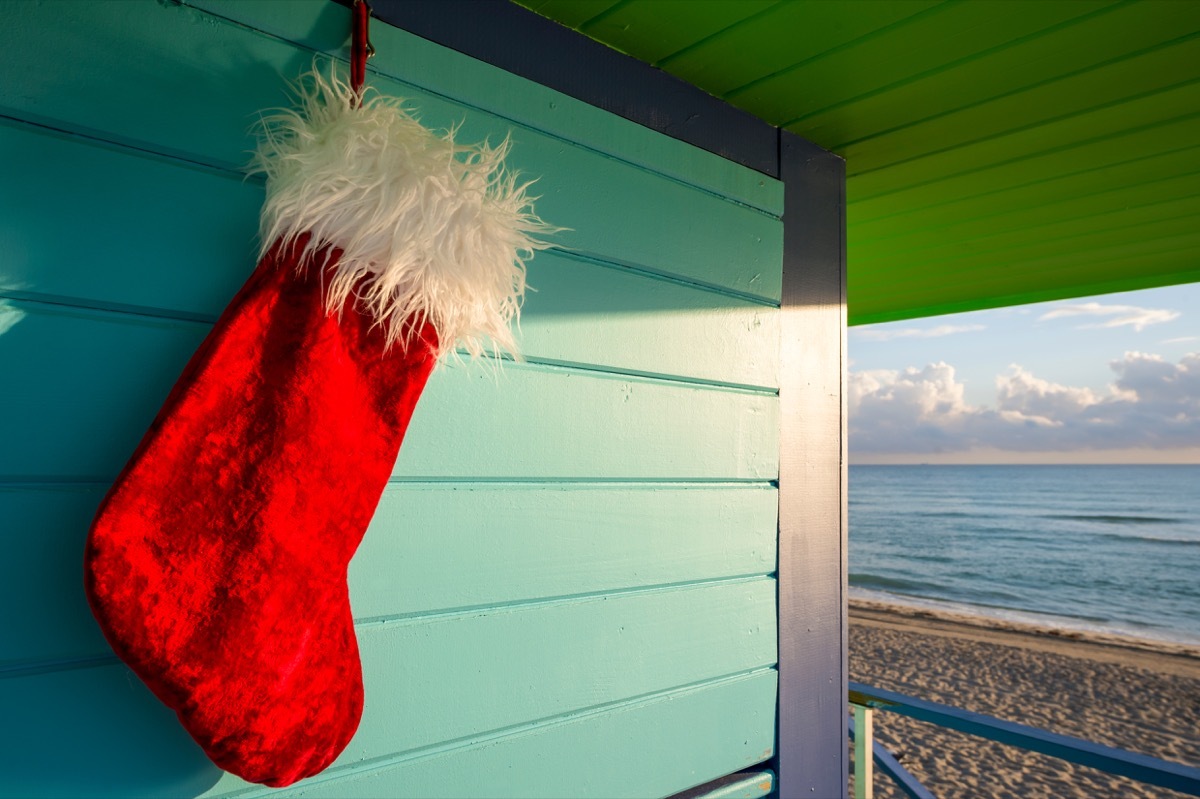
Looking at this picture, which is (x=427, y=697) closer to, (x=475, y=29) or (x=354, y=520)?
(x=354, y=520)

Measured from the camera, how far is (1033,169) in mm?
1642

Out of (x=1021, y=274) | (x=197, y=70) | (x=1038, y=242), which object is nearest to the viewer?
(x=197, y=70)

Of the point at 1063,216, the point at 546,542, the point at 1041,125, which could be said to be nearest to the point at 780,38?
the point at 1041,125

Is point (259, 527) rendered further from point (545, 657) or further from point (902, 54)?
point (902, 54)

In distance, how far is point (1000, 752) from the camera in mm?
5684

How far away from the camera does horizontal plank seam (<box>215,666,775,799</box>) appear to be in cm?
84

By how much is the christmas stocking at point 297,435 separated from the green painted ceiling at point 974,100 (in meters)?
0.49

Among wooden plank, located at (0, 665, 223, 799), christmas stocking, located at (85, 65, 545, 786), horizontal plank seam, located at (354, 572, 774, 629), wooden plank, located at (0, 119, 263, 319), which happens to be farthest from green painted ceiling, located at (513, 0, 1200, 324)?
wooden plank, located at (0, 665, 223, 799)

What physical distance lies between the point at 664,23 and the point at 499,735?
1.10 metres

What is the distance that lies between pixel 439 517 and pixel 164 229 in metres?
0.46

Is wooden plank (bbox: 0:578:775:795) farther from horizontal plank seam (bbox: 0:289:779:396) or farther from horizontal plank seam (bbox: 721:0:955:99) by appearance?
horizontal plank seam (bbox: 721:0:955:99)

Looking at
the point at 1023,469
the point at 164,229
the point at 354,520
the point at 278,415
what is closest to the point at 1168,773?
the point at 354,520

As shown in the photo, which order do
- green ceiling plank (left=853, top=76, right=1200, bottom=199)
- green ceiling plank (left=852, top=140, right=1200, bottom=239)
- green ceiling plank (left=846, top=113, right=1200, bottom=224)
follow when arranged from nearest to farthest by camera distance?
green ceiling plank (left=853, top=76, right=1200, bottom=199)
green ceiling plank (left=846, top=113, right=1200, bottom=224)
green ceiling plank (left=852, top=140, right=1200, bottom=239)

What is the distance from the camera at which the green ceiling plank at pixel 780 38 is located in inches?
41.9
